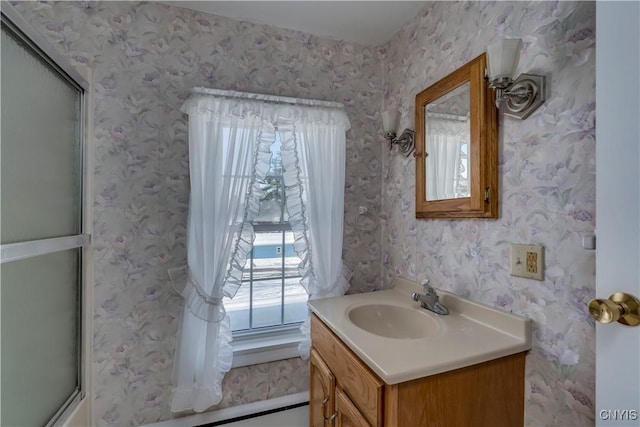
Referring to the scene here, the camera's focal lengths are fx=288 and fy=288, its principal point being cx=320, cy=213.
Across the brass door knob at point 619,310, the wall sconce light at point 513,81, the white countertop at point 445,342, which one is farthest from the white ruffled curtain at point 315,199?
the brass door knob at point 619,310

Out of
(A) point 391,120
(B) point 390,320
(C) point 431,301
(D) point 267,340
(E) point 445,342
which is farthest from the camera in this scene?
(D) point 267,340

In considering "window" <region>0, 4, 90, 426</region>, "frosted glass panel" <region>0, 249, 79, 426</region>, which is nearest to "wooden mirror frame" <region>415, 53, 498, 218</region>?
"window" <region>0, 4, 90, 426</region>

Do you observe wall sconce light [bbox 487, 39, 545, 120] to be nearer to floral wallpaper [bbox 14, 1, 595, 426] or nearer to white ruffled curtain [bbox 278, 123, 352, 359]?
floral wallpaper [bbox 14, 1, 595, 426]

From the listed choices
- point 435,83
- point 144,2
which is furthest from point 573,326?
point 144,2

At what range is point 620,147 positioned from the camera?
0.58 metres

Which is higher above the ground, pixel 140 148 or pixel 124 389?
pixel 140 148

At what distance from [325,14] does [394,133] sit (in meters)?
0.77

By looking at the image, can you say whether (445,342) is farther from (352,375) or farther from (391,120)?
(391,120)

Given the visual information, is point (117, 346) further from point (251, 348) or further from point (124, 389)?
point (251, 348)

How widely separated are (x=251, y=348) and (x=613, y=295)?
64.2 inches

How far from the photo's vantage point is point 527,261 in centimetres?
103

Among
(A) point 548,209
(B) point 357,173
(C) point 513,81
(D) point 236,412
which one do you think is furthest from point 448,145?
(D) point 236,412

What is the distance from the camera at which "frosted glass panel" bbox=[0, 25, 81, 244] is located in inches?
38.4

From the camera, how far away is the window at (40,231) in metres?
0.99
